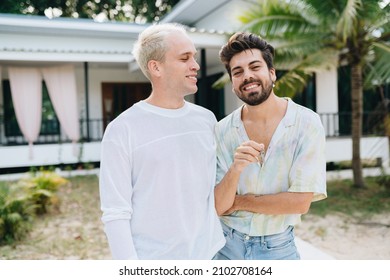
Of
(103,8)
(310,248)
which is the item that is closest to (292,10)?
(310,248)

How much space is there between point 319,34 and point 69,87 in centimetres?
597

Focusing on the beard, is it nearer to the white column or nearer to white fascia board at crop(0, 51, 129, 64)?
white fascia board at crop(0, 51, 129, 64)

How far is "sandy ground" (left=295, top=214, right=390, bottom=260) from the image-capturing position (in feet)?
13.9

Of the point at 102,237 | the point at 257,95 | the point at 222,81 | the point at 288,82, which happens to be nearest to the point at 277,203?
the point at 257,95

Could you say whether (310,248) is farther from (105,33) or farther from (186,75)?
(105,33)

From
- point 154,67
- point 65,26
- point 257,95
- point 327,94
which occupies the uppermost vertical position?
point 65,26

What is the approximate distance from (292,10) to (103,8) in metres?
9.22

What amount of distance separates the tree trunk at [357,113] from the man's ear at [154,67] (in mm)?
5939

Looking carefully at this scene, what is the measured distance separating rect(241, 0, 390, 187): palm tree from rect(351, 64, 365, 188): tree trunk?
16 mm

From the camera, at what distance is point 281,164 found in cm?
171

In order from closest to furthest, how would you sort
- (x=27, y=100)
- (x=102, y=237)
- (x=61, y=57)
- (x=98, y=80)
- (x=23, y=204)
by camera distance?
1. (x=102, y=237)
2. (x=23, y=204)
3. (x=61, y=57)
4. (x=27, y=100)
5. (x=98, y=80)

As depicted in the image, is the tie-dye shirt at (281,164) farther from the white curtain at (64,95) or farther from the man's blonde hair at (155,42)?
the white curtain at (64,95)

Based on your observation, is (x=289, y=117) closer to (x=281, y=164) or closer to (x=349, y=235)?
(x=281, y=164)

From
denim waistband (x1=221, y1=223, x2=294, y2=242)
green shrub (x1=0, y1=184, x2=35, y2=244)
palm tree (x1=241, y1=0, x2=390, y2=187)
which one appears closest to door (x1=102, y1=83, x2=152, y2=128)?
palm tree (x1=241, y1=0, x2=390, y2=187)
